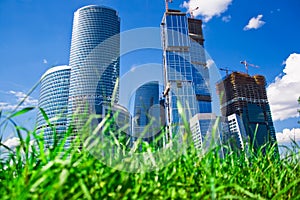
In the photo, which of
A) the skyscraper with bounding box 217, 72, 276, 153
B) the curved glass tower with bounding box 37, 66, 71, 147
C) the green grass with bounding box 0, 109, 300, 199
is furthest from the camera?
the skyscraper with bounding box 217, 72, 276, 153

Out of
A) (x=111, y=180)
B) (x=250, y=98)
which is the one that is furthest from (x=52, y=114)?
(x=250, y=98)

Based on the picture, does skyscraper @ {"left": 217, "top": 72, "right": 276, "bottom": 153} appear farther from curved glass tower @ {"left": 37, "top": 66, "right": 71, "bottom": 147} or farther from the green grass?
the green grass

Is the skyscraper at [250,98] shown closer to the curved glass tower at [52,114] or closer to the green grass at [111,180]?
the curved glass tower at [52,114]

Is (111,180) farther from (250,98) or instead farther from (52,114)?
(250,98)

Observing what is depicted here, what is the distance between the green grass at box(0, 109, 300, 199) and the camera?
29.0 inches

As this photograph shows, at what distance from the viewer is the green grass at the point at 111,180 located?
2.42 ft

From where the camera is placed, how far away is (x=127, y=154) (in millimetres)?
1227

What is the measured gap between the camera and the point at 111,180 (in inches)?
32.5

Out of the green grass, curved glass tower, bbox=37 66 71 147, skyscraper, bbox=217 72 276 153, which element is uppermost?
skyscraper, bbox=217 72 276 153

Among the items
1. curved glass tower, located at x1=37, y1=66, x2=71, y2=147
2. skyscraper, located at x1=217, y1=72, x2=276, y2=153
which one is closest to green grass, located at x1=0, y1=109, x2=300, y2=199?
curved glass tower, located at x1=37, y1=66, x2=71, y2=147

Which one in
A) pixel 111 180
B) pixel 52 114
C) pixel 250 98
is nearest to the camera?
pixel 111 180

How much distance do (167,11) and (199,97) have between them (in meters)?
31.4

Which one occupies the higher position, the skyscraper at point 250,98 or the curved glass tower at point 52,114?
the skyscraper at point 250,98

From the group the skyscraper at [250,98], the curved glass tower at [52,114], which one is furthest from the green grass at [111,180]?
the skyscraper at [250,98]
